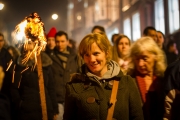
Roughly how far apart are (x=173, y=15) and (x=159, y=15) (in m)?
3.65

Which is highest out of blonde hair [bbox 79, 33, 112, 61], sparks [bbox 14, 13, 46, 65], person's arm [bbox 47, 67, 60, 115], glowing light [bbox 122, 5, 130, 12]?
glowing light [bbox 122, 5, 130, 12]

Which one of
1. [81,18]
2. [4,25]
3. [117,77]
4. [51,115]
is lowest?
[51,115]

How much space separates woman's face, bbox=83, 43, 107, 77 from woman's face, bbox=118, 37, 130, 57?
2378 millimetres

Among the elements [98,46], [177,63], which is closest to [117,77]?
[98,46]

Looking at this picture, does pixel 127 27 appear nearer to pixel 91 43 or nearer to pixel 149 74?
pixel 149 74

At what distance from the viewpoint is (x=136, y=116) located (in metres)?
3.38

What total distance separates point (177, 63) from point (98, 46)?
1245 mm

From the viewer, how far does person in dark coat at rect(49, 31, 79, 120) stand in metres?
6.64

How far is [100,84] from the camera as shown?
338 cm

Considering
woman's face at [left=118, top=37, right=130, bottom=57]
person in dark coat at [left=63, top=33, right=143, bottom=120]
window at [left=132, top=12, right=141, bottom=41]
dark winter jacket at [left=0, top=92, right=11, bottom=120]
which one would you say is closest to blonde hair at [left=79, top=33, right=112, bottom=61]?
person in dark coat at [left=63, top=33, right=143, bottom=120]

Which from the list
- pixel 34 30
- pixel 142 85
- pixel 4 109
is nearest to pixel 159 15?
pixel 142 85

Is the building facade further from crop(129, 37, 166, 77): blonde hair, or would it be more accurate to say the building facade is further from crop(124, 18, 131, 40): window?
crop(129, 37, 166, 77): blonde hair

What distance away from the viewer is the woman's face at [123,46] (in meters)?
5.81

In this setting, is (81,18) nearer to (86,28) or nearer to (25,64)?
(86,28)
